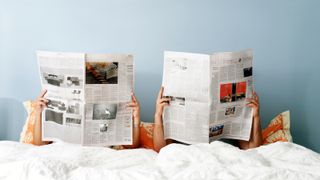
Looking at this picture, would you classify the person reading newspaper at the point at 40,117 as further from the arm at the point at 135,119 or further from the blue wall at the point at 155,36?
the blue wall at the point at 155,36

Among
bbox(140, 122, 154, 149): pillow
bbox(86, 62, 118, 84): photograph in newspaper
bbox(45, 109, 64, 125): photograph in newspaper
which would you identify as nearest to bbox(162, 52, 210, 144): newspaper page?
bbox(140, 122, 154, 149): pillow

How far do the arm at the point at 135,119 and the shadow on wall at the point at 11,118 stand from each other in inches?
25.4

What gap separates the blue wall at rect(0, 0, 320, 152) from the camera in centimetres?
198

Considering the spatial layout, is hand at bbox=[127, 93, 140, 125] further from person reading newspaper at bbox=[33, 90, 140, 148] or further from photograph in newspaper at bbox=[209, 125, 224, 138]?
photograph in newspaper at bbox=[209, 125, 224, 138]

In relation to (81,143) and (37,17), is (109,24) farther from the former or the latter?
(81,143)

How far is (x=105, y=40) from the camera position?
2.00 meters

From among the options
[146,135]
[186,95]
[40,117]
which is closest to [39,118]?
[40,117]

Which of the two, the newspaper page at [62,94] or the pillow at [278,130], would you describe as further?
the pillow at [278,130]

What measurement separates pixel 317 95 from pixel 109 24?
3.80 ft

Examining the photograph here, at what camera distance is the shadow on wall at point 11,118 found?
6.70ft

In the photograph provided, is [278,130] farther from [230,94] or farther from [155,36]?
[155,36]

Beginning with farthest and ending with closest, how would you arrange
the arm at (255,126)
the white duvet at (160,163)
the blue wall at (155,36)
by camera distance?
the blue wall at (155,36) → the arm at (255,126) → the white duvet at (160,163)

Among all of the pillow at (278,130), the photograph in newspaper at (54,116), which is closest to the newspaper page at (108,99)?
the photograph in newspaper at (54,116)

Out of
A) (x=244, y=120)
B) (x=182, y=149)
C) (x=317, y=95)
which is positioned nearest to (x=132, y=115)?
(x=182, y=149)
